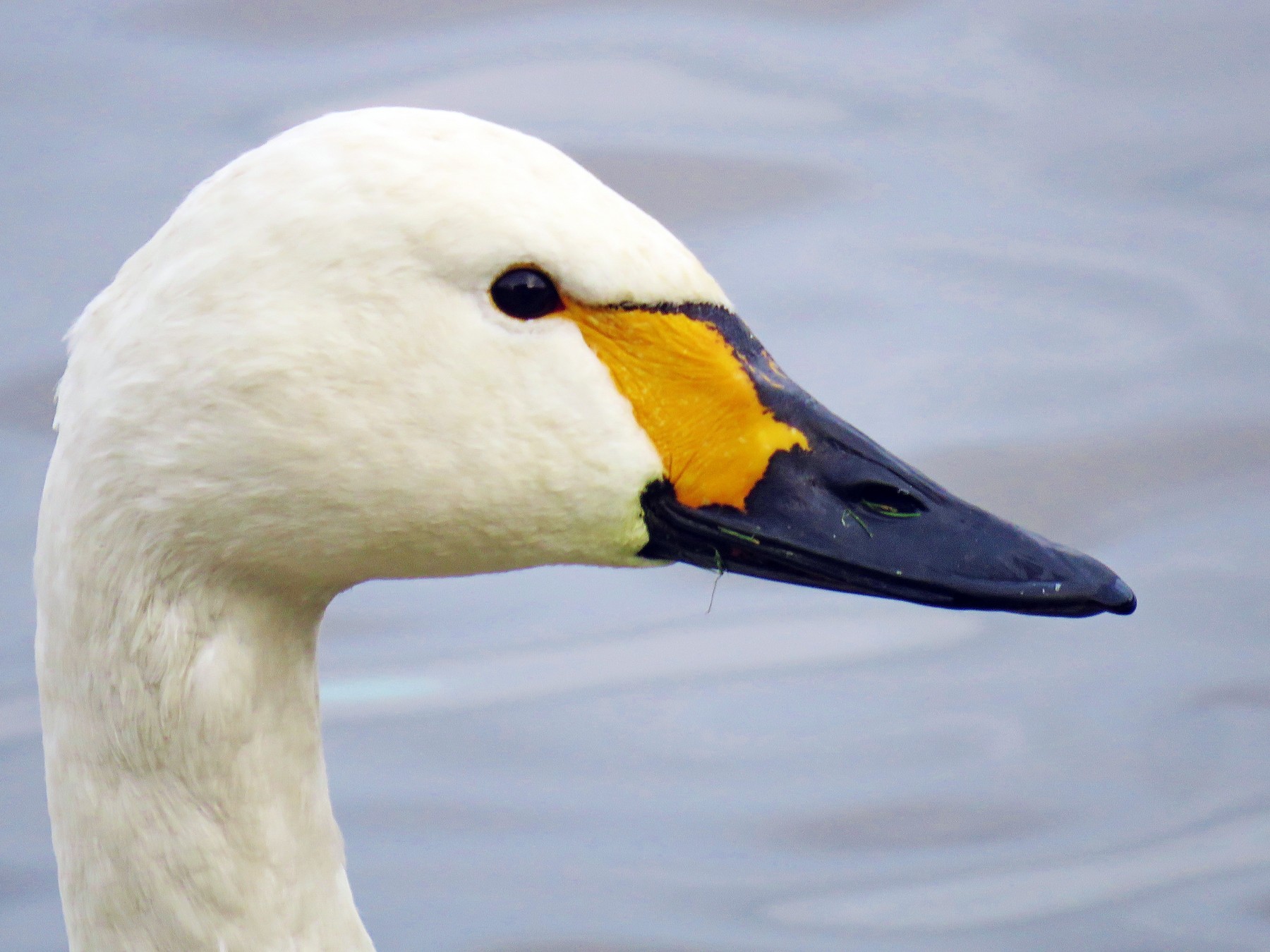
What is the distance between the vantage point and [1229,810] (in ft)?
14.5

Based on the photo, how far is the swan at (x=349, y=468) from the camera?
211 centimetres

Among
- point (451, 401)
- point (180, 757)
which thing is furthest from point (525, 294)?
point (180, 757)

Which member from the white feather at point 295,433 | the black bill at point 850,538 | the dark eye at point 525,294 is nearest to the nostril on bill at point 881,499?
the black bill at point 850,538

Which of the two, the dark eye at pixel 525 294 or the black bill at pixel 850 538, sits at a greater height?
the dark eye at pixel 525 294

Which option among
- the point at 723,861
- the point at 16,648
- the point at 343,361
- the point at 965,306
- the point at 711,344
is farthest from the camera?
the point at 965,306

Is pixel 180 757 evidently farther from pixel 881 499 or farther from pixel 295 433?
pixel 881 499

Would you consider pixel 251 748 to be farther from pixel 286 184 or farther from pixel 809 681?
pixel 809 681

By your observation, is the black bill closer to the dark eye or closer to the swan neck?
the dark eye

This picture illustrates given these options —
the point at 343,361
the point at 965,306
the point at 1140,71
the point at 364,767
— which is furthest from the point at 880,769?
the point at 1140,71

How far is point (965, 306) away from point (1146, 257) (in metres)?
0.69

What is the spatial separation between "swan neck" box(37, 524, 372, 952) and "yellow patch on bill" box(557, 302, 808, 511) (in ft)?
1.70

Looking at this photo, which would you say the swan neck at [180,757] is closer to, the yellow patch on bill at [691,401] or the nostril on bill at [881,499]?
the yellow patch on bill at [691,401]

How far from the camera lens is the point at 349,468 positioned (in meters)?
2.15

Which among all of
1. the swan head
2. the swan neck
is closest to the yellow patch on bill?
the swan head
